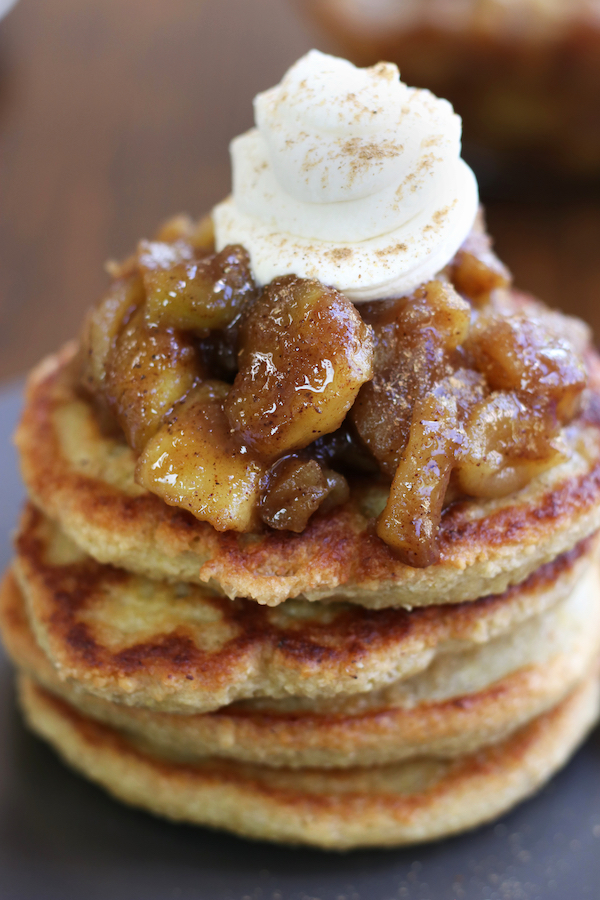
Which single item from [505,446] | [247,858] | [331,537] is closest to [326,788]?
[247,858]

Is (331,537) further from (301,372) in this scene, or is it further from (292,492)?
(301,372)

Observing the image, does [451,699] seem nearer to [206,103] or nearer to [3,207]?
[3,207]

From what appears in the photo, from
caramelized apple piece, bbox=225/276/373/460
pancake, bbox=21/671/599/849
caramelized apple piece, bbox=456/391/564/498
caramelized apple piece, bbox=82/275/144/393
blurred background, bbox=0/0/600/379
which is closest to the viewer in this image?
caramelized apple piece, bbox=225/276/373/460

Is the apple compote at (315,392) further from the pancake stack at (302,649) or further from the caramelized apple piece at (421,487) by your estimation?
the pancake stack at (302,649)

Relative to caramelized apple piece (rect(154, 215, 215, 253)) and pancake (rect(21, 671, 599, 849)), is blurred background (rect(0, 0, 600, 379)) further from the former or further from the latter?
pancake (rect(21, 671, 599, 849))

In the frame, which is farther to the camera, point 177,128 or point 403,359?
point 177,128

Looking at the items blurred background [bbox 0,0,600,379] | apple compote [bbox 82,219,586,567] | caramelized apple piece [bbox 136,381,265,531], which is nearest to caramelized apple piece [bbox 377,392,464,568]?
apple compote [bbox 82,219,586,567]
